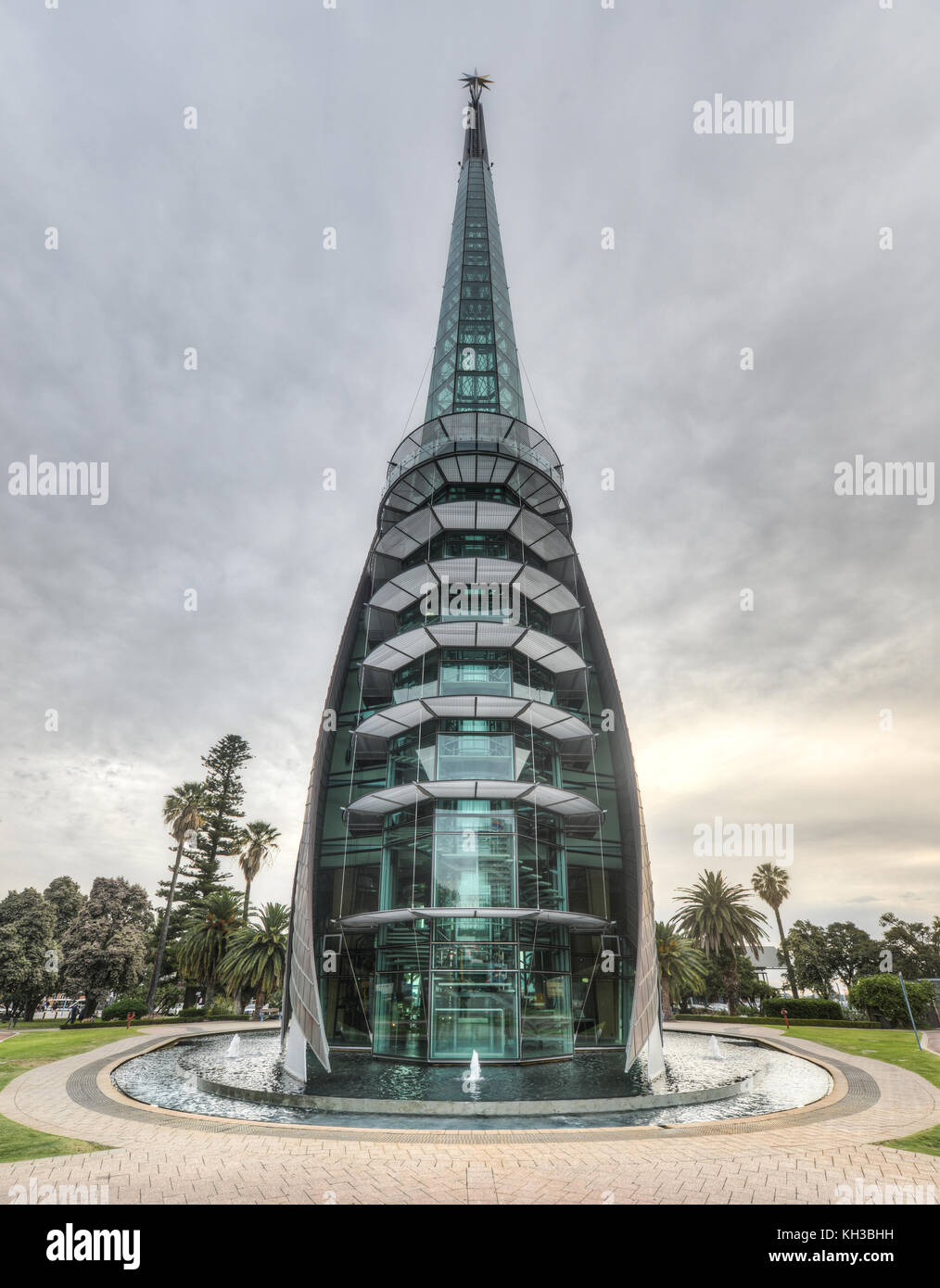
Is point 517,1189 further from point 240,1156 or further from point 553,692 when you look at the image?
point 553,692

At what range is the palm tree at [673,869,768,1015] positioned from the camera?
45.1 meters

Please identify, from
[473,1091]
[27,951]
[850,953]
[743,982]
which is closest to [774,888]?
[743,982]

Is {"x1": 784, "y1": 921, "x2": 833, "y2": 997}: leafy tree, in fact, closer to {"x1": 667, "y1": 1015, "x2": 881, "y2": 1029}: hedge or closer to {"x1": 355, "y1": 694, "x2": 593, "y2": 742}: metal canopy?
{"x1": 667, "y1": 1015, "x2": 881, "y2": 1029}: hedge

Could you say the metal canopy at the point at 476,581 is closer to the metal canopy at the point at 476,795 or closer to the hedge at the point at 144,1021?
the metal canopy at the point at 476,795

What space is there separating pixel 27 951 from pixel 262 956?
22.7m

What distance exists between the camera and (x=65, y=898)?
6081 centimetres

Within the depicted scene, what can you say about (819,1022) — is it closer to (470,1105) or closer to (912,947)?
(470,1105)

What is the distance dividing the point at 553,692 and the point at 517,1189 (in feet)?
64.9

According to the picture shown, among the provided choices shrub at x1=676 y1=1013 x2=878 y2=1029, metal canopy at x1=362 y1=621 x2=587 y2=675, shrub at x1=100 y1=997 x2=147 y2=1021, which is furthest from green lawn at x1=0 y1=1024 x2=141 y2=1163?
shrub at x1=676 y1=1013 x2=878 y2=1029

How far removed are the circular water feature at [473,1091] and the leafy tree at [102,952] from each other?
23.8 meters

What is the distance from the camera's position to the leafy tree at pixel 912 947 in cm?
6550
